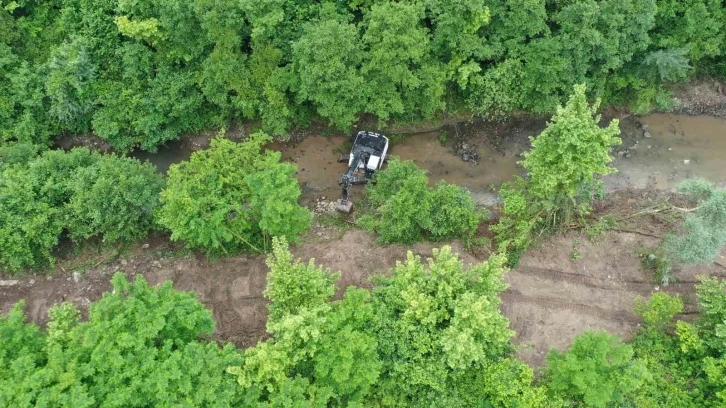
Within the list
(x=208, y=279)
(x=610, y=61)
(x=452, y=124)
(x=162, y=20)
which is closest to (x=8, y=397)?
(x=208, y=279)

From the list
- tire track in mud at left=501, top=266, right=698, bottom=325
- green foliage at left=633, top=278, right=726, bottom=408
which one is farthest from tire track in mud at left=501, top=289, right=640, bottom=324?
green foliage at left=633, top=278, right=726, bottom=408

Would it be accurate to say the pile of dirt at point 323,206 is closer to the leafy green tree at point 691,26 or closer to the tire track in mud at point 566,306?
the tire track in mud at point 566,306

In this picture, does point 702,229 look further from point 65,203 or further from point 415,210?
point 65,203

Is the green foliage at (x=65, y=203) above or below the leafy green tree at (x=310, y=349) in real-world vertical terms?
above

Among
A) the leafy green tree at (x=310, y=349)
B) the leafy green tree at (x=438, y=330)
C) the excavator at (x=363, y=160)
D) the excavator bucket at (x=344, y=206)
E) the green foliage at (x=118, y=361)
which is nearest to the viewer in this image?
the green foliage at (x=118, y=361)

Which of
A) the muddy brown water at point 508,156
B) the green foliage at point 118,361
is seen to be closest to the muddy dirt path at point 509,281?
the muddy brown water at point 508,156

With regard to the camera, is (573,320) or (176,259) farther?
(176,259)

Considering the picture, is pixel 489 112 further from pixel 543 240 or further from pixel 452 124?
pixel 543 240

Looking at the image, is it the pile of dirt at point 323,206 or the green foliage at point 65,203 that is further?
the pile of dirt at point 323,206
